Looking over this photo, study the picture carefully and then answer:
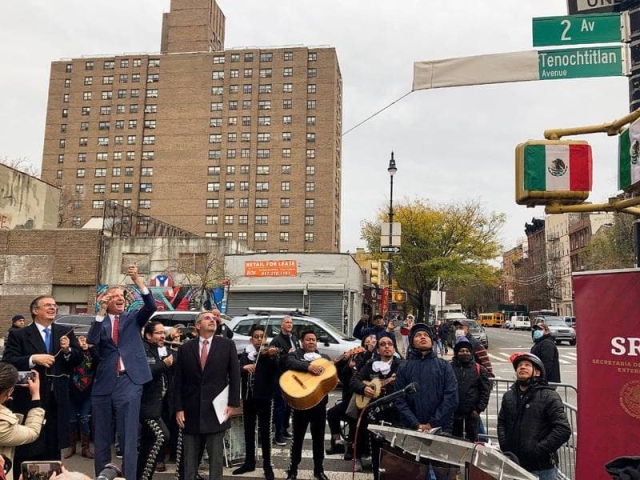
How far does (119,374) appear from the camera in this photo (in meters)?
5.72

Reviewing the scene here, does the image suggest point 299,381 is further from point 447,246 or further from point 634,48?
point 447,246

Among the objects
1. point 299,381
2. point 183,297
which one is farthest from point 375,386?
point 183,297

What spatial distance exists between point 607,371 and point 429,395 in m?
2.36

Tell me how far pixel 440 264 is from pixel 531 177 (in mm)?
36595

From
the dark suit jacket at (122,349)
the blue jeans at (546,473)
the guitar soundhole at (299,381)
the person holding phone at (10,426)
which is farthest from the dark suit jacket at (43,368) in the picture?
the blue jeans at (546,473)

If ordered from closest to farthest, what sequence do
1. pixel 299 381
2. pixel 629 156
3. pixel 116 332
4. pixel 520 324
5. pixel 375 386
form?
1. pixel 629 156
2. pixel 116 332
3. pixel 375 386
4. pixel 299 381
5. pixel 520 324

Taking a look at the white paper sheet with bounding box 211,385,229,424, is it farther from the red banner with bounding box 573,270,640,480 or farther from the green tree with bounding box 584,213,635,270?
the green tree with bounding box 584,213,635,270

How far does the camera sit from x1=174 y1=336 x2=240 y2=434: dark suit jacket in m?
5.46

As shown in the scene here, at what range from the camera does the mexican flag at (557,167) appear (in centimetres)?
379

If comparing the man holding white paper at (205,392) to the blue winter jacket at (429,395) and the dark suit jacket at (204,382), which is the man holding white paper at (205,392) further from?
the blue winter jacket at (429,395)

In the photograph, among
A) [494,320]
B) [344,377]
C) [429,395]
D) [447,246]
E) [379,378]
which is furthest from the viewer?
[494,320]

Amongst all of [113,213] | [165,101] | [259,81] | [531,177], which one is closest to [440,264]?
[113,213]

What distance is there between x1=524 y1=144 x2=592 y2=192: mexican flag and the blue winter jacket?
8.63ft

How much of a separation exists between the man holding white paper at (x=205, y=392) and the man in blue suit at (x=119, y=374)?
50cm
